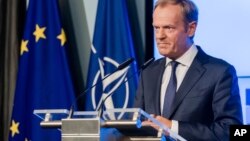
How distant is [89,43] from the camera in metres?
4.50

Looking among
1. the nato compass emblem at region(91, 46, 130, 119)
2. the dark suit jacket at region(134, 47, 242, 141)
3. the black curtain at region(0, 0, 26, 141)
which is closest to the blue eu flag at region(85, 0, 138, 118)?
the nato compass emblem at region(91, 46, 130, 119)

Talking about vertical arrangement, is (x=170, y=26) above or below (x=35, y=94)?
above

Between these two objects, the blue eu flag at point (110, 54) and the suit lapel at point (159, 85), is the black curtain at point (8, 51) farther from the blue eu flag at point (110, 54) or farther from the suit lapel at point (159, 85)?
the suit lapel at point (159, 85)

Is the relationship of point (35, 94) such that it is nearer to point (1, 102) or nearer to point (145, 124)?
point (1, 102)

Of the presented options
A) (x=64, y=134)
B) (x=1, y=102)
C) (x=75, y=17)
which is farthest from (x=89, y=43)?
(x=64, y=134)

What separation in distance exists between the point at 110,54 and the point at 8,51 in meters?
0.92

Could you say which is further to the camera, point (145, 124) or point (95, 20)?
point (95, 20)

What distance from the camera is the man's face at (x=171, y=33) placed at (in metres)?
3.22

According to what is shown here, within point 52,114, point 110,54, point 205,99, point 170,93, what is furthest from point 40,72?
point 52,114

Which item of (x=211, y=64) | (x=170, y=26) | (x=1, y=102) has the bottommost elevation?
(x=1, y=102)

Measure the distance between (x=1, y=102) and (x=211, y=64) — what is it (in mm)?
2120

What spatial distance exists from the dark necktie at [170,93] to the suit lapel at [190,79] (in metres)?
0.04

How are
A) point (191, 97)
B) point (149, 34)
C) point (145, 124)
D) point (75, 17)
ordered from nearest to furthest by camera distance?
point (145, 124), point (191, 97), point (149, 34), point (75, 17)

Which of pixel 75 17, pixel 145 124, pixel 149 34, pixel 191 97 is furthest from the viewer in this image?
pixel 75 17
